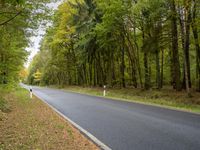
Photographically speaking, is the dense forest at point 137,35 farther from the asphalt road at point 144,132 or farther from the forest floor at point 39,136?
the asphalt road at point 144,132

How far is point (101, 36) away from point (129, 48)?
413 cm

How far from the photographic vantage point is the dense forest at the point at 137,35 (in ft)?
69.7

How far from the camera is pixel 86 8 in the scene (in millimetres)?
36719

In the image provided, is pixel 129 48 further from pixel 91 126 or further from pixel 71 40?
pixel 91 126

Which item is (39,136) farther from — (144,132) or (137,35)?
(137,35)

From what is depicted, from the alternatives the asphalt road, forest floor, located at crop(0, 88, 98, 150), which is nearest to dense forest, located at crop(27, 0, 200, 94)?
forest floor, located at crop(0, 88, 98, 150)

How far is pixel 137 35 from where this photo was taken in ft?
102

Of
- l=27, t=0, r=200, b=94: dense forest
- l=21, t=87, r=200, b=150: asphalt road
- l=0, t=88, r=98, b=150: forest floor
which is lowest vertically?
l=21, t=87, r=200, b=150: asphalt road

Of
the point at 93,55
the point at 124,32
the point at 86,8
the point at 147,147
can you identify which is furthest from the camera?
the point at 93,55

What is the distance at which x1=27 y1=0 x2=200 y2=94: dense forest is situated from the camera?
2125cm

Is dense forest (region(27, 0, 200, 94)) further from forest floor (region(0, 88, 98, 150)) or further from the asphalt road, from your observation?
the asphalt road

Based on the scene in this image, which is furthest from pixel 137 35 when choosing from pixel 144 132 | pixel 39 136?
pixel 39 136

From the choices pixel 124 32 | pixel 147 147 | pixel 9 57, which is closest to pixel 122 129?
pixel 147 147

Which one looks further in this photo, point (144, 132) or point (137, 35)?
point (137, 35)
